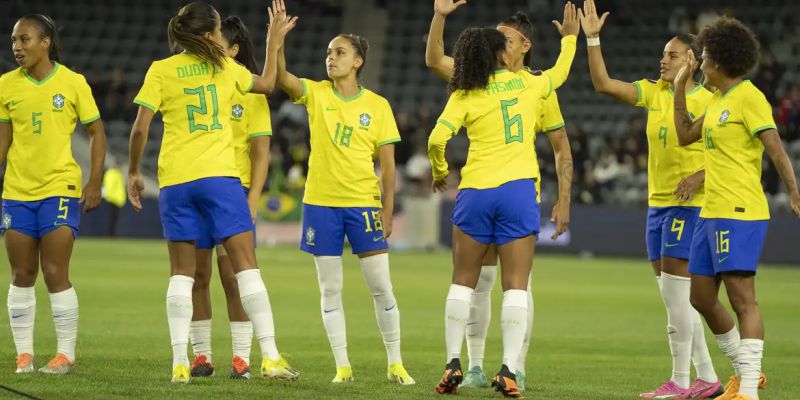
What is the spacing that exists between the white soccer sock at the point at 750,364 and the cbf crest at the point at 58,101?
459 centimetres

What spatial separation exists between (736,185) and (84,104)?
13.9 ft

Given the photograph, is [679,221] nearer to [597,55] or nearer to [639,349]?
[597,55]

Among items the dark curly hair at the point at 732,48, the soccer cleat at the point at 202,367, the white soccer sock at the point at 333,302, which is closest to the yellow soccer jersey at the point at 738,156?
the dark curly hair at the point at 732,48

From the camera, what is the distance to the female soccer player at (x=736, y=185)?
292 inches

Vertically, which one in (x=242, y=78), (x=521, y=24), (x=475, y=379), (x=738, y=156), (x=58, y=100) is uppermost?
(x=521, y=24)

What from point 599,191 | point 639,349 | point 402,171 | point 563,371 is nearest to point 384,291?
point 563,371

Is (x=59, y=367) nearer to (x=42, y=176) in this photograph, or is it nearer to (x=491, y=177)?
(x=42, y=176)

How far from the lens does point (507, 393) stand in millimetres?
7414

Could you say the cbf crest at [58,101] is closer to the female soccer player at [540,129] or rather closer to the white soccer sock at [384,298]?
the white soccer sock at [384,298]

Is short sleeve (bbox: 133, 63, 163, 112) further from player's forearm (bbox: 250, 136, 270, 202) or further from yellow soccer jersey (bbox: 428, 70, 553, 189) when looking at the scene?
yellow soccer jersey (bbox: 428, 70, 553, 189)

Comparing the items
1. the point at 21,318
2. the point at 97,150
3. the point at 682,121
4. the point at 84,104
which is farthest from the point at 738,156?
the point at 21,318

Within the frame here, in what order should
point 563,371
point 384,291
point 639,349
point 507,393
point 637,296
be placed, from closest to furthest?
point 507,393 → point 384,291 → point 563,371 → point 639,349 → point 637,296

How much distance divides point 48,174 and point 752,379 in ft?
15.1

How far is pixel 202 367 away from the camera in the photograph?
27.9 feet
